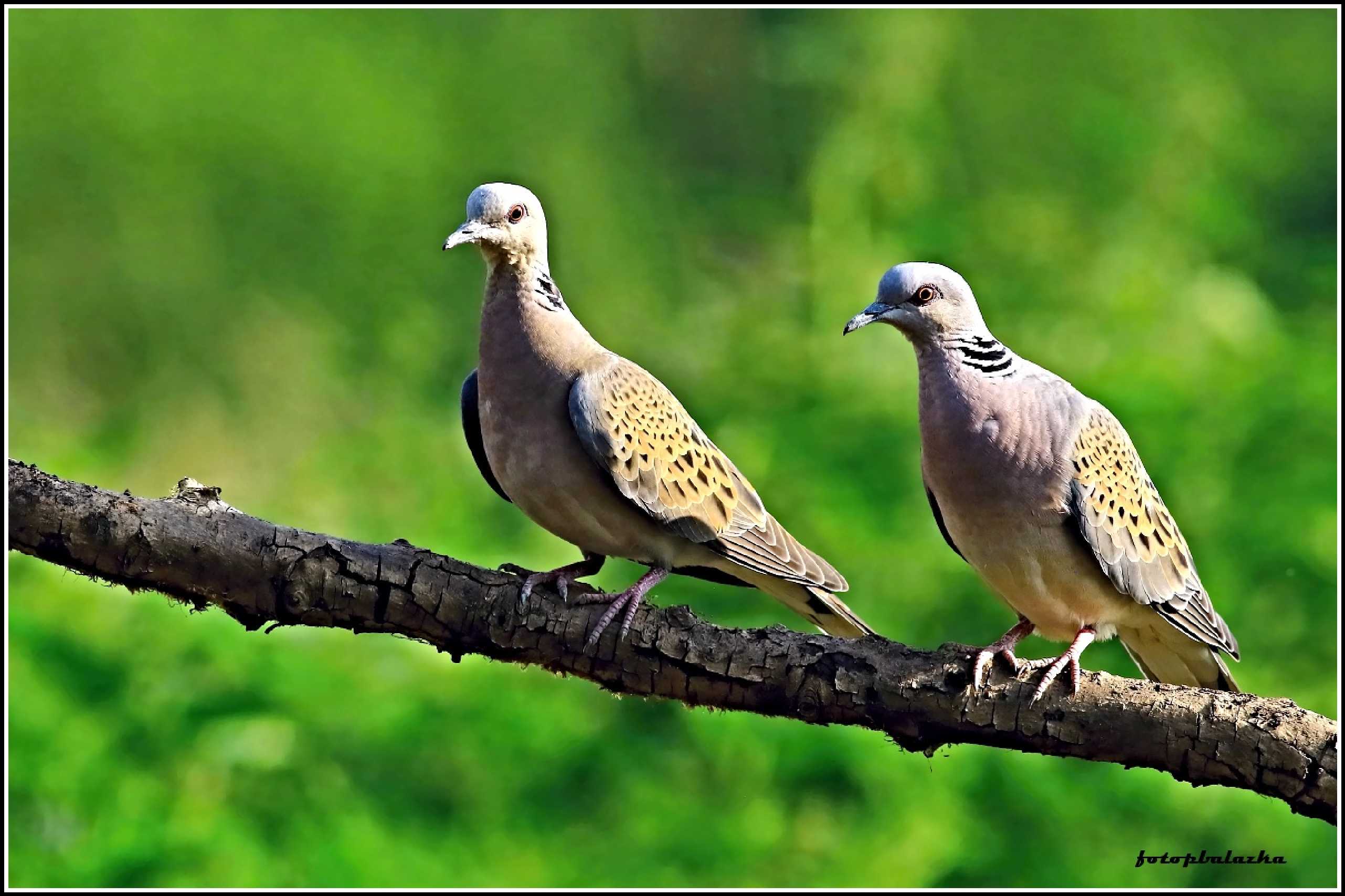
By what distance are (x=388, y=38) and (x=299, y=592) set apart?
20.1ft

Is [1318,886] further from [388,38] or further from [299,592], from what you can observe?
[388,38]

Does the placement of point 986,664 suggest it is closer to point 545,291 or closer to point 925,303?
point 925,303

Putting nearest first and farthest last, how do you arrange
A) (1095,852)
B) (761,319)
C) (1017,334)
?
1. (1095,852)
2. (1017,334)
3. (761,319)

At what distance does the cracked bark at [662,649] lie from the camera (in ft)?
10.1

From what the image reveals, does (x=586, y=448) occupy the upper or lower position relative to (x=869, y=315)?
lower

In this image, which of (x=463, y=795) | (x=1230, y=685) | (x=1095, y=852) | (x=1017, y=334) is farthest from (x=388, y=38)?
Answer: (x=1230, y=685)

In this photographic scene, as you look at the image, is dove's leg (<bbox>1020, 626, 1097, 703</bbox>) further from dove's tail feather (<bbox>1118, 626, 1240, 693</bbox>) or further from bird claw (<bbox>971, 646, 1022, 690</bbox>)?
dove's tail feather (<bbox>1118, 626, 1240, 693</bbox>)

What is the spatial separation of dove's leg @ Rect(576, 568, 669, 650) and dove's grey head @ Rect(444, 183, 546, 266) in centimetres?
86

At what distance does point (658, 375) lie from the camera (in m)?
7.55

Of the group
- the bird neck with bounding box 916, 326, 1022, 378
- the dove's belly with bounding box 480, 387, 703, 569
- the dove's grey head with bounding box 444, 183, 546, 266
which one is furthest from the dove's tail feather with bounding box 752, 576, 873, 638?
the dove's grey head with bounding box 444, 183, 546, 266

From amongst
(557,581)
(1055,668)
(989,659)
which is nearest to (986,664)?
(989,659)

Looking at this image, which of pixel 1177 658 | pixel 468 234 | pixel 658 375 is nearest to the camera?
pixel 468 234

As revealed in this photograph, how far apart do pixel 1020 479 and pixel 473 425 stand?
4.57 feet

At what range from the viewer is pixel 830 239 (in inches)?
306
